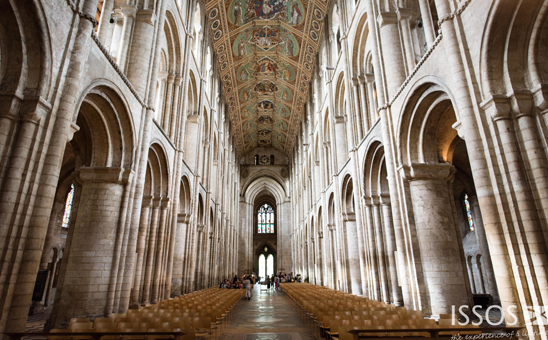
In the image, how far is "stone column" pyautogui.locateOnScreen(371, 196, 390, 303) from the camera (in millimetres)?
10844

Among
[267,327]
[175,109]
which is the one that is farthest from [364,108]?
[267,327]

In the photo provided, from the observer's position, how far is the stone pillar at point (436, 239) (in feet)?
24.6

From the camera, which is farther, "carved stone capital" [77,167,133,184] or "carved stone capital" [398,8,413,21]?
"carved stone capital" [398,8,413,21]

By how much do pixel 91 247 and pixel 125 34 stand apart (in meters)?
6.21

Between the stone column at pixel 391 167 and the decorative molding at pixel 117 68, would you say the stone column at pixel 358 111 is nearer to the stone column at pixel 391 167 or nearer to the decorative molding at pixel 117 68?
the stone column at pixel 391 167

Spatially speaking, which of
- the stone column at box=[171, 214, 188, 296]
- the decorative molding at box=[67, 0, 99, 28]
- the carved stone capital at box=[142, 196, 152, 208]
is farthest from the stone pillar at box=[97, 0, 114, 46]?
the stone column at box=[171, 214, 188, 296]

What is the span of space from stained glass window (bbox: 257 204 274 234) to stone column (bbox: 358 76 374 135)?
114 feet

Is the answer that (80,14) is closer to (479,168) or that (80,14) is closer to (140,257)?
(140,257)

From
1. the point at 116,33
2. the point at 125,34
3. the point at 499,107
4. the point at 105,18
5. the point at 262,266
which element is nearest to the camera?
the point at 499,107

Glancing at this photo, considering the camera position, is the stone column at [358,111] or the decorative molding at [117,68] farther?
the stone column at [358,111]

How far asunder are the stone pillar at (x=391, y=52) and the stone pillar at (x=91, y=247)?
8231 mm

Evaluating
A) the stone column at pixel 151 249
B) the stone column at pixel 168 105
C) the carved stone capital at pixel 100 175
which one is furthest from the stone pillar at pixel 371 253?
the carved stone capital at pixel 100 175

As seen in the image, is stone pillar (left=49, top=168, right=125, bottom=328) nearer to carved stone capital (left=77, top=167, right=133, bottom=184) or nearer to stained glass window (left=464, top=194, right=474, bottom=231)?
carved stone capital (left=77, top=167, right=133, bottom=184)

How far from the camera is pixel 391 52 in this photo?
9695 millimetres
